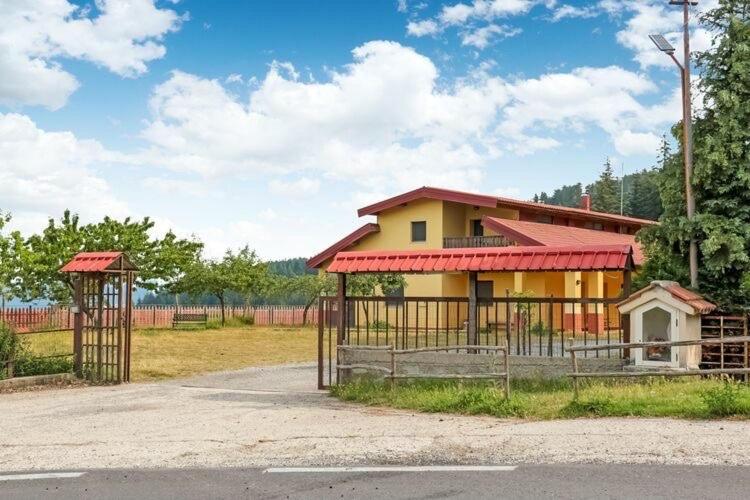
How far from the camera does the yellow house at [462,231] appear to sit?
37.1m

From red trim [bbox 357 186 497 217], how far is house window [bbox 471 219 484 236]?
161 cm

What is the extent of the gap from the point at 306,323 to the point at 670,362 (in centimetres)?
3691

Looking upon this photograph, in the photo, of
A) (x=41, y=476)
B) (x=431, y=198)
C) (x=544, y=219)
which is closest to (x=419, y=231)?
(x=431, y=198)

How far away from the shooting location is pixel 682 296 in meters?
13.2

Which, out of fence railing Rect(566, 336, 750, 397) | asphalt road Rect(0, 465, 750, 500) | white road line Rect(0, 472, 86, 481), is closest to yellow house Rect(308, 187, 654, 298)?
fence railing Rect(566, 336, 750, 397)

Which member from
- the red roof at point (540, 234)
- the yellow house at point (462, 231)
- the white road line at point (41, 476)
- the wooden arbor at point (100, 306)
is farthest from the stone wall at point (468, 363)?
the yellow house at point (462, 231)

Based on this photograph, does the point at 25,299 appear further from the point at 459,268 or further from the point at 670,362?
the point at 670,362

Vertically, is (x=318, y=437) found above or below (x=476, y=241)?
below

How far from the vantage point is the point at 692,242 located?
1465 centimetres

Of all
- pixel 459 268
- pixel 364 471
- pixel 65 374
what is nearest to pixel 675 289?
pixel 459 268

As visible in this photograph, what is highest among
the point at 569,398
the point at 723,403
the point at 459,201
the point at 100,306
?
the point at 459,201

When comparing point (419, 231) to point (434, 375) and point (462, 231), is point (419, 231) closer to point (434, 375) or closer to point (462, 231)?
point (462, 231)

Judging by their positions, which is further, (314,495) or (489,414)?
(489,414)

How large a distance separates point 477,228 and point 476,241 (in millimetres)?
2410
